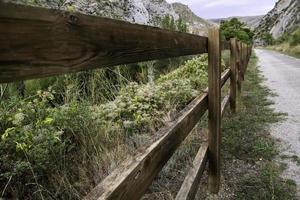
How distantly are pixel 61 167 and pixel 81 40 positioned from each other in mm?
2115

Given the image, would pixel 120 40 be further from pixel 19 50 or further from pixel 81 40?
pixel 19 50

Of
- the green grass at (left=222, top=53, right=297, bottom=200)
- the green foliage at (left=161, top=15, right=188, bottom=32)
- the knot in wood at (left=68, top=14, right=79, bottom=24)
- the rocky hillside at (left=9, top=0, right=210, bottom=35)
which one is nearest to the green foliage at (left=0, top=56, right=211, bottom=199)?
the green grass at (left=222, top=53, right=297, bottom=200)

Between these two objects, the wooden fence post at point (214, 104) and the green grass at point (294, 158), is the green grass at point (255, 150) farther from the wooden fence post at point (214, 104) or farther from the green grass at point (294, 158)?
the wooden fence post at point (214, 104)

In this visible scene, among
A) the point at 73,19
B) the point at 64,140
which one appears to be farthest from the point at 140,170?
the point at 64,140

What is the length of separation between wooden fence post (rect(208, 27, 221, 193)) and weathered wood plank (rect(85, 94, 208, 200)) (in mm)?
820

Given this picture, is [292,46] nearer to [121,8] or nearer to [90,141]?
[121,8]

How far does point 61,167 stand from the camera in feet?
9.75

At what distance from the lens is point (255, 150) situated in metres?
4.21

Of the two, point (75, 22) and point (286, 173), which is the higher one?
point (75, 22)

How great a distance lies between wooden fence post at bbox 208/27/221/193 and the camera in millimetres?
2951

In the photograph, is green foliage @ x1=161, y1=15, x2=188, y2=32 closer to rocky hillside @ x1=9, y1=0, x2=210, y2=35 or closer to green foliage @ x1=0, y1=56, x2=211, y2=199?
rocky hillside @ x1=9, y1=0, x2=210, y2=35

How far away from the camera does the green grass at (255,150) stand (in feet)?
10.6

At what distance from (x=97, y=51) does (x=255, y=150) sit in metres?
3.44

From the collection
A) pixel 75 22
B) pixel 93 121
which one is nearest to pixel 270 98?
pixel 93 121
